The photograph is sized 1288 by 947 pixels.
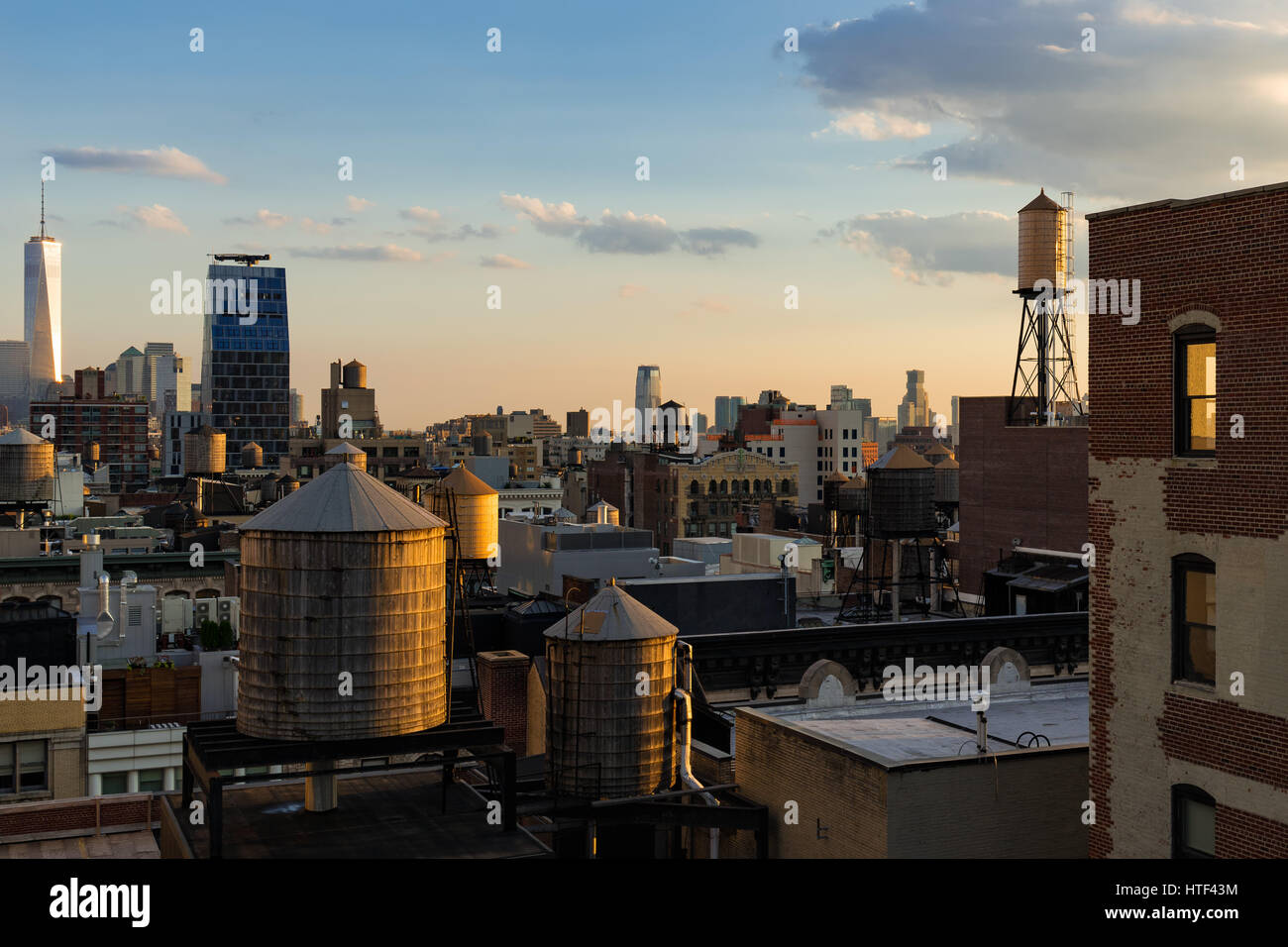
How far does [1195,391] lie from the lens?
1877 centimetres

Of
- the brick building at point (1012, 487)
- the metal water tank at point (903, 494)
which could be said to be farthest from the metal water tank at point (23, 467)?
the brick building at point (1012, 487)

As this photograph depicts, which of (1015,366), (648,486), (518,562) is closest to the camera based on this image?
(518,562)

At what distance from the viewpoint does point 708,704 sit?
32.4 m

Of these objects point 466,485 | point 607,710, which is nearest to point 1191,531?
point 607,710

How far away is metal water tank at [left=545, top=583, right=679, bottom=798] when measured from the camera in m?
26.6

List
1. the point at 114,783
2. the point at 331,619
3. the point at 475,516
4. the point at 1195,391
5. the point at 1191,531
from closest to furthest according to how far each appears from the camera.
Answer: the point at 1191,531, the point at 1195,391, the point at 331,619, the point at 114,783, the point at 475,516

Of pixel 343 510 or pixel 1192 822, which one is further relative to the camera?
pixel 343 510

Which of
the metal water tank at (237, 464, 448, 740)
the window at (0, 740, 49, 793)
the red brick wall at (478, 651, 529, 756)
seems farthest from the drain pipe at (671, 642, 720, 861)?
the window at (0, 740, 49, 793)

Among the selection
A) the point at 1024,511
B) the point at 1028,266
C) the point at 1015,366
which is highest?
the point at 1028,266

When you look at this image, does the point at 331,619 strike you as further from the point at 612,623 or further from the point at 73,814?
the point at 73,814

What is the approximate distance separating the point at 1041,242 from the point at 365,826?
192 ft
